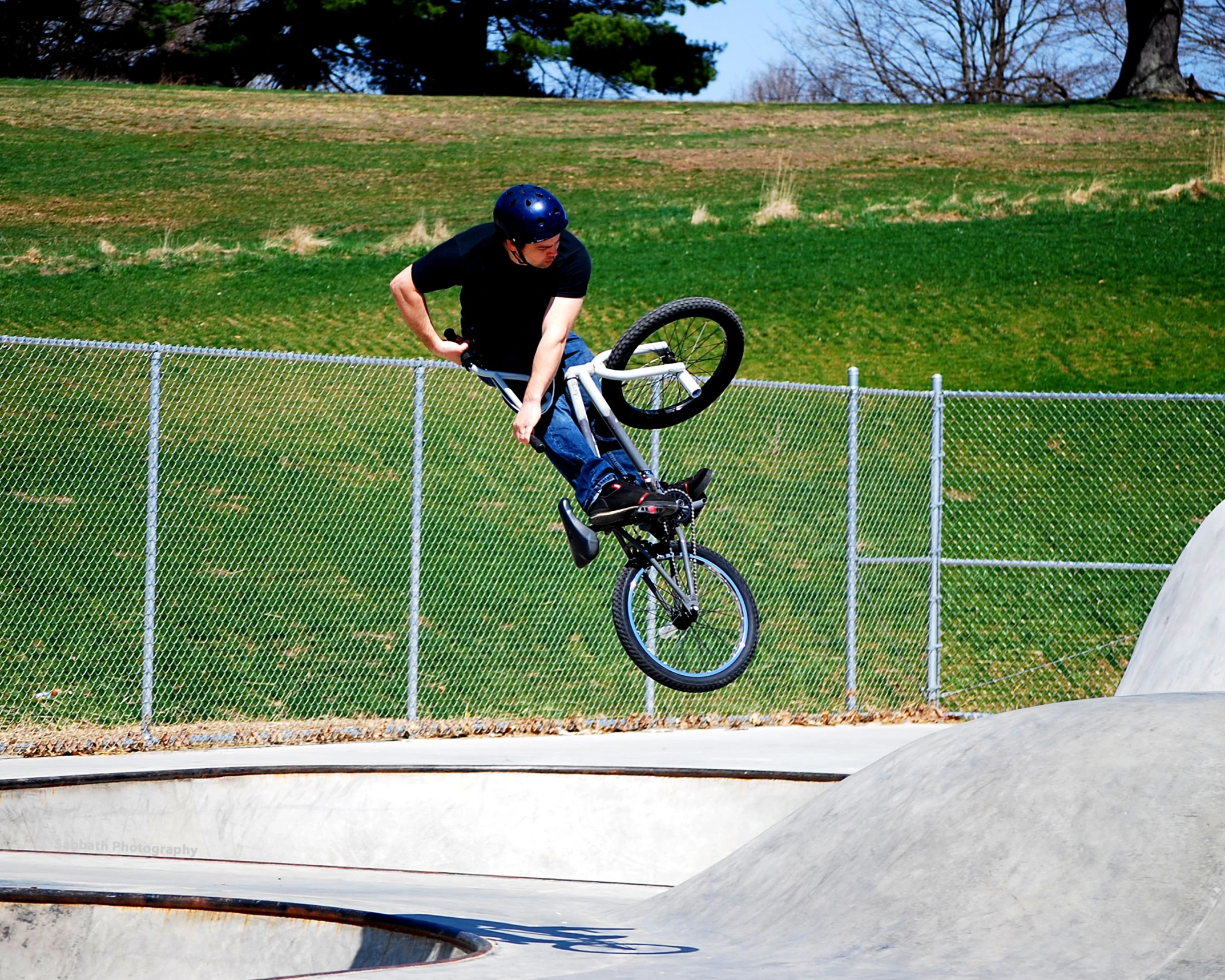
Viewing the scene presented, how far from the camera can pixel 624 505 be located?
605cm

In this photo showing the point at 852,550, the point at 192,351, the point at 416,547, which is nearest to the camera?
the point at 192,351

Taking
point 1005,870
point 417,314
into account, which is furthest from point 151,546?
point 1005,870

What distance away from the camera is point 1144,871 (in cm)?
455

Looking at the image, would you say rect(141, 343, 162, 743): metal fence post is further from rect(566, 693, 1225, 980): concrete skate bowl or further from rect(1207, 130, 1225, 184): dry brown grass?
rect(1207, 130, 1225, 184): dry brown grass

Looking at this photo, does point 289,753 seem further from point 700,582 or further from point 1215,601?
point 1215,601

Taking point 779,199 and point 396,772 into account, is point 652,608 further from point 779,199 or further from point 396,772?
point 779,199

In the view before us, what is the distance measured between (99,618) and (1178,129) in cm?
3394

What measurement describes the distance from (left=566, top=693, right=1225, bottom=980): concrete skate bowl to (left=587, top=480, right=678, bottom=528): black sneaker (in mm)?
1582

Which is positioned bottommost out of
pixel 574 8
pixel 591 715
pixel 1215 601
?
pixel 591 715

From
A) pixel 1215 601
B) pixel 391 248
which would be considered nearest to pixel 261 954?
pixel 1215 601

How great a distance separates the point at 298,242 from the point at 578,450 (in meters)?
21.0

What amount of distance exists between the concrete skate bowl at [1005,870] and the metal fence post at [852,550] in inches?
214

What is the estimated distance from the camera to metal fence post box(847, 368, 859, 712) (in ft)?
Answer: 37.4

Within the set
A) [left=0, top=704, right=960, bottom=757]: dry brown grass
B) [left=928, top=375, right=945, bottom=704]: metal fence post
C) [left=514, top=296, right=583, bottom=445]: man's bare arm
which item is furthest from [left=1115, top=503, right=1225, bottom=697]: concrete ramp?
[left=514, top=296, right=583, bottom=445]: man's bare arm
